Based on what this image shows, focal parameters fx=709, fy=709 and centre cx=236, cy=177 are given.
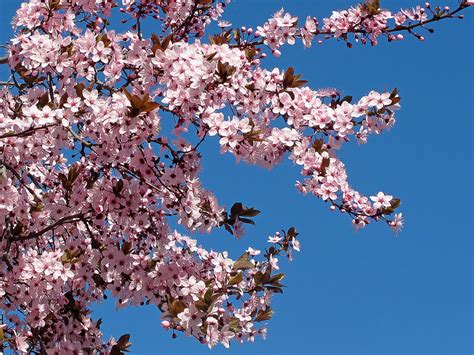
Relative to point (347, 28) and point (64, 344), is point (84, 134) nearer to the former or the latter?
point (64, 344)

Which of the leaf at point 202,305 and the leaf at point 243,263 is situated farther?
the leaf at point 243,263

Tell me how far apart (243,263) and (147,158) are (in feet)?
4.43

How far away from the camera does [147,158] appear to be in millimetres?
6520

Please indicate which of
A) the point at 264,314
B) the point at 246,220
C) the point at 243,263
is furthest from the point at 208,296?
the point at 264,314

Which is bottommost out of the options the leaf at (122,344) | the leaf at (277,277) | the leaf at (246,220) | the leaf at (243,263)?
the leaf at (122,344)

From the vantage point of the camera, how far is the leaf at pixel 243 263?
6.73 meters

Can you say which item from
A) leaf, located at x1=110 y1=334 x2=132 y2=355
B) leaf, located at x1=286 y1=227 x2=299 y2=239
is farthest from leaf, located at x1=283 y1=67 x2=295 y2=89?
leaf, located at x1=110 y1=334 x2=132 y2=355

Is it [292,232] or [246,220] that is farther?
[292,232]

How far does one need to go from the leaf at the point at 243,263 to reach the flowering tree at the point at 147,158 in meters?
0.03

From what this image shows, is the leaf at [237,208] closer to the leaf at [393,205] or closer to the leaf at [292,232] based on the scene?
the leaf at [292,232]

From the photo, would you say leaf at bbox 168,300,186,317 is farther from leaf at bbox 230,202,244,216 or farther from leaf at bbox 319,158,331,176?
leaf at bbox 319,158,331,176

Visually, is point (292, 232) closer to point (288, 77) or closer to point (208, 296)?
point (288, 77)

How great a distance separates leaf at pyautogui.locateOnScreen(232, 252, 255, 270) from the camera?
673cm

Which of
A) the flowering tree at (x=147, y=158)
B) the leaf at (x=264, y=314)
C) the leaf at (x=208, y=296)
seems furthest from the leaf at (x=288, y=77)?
the leaf at (x=264, y=314)
